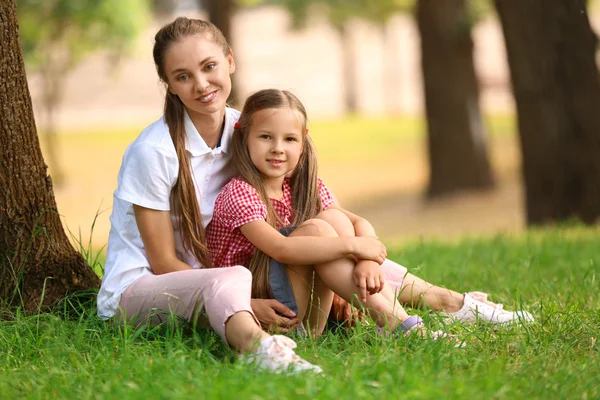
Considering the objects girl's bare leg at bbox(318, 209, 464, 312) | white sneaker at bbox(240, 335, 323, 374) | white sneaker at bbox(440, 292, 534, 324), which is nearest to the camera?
white sneaker at bbox(240, 335, 323, 374)

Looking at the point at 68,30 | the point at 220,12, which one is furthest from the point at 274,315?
the point at 68,30

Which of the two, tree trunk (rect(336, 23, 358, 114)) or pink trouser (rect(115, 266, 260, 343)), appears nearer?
pink trouser (rect(115, 266, 260, 343))

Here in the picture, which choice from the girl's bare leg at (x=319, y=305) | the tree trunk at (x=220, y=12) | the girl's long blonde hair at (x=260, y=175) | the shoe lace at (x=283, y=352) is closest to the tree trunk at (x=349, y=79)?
the tree trunk at (x=220, y=12)

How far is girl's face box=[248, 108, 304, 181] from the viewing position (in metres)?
3.75

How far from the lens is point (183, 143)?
12.4 ft

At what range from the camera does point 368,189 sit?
18.8 meters

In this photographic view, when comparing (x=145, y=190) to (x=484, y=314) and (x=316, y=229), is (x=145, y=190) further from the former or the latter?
(x=484, y=314)

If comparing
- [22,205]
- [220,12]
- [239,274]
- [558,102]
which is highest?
[220,12]

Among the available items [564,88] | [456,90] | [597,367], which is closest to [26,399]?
[597,367]

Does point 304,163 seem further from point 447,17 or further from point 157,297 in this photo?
point 447,17

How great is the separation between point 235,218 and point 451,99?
10927 millimetres

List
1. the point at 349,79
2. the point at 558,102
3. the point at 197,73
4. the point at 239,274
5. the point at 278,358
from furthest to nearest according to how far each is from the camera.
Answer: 1. the point at 349,79
2. the point at 558,102
3. the point at 197,73
4. the point at 239,274
5. the point at 278,358

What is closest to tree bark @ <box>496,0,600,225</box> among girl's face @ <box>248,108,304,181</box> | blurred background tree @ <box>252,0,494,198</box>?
blurred background tree @ <box>252,0,494,198</box>

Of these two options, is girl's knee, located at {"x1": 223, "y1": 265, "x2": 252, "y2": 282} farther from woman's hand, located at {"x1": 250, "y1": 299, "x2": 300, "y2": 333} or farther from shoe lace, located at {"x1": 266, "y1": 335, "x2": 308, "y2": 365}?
shoe lace, located at {"x1": 266, "y1": 335, "x2": 308, "y2": 365}
